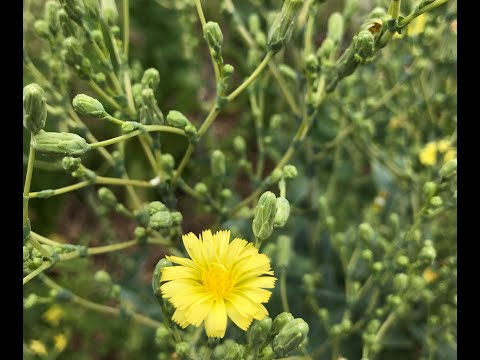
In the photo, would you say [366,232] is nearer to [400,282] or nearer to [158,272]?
[400,282]

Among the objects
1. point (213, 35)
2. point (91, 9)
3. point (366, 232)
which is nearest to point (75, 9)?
point (91, 9)

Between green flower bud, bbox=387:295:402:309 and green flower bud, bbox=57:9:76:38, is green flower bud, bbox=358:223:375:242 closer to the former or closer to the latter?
green flower bud, bbox=387:295:402:309

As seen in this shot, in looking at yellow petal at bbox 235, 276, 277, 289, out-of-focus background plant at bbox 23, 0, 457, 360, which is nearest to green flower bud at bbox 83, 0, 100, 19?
out-of-focus background plant at bbox 23, 0, 457, 360

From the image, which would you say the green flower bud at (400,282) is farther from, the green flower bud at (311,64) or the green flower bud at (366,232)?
the green flower bud at (311,64)

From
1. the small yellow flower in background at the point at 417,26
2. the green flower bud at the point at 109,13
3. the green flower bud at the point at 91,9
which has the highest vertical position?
the small yellow flower in background at the point at 417,26

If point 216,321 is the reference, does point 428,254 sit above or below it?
above

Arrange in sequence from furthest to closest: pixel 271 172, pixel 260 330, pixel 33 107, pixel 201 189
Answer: pixel 271 172, pixel 201 189, pixel 260 330, pixel 33 107

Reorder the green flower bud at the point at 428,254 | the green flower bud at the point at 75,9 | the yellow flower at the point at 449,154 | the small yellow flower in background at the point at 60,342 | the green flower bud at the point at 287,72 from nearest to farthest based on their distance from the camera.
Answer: the green flower bud at the point at 75,9, the green flower bud at the point at 428,254, the green flower bud at the point at 287,72, the yellow flower at the point at 449,154, the small yellow flower in background at the point at 60,342

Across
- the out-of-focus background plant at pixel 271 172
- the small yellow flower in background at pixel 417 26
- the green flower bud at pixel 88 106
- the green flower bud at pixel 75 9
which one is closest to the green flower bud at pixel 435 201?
the out-of-focus background plant at pixel 271 172
